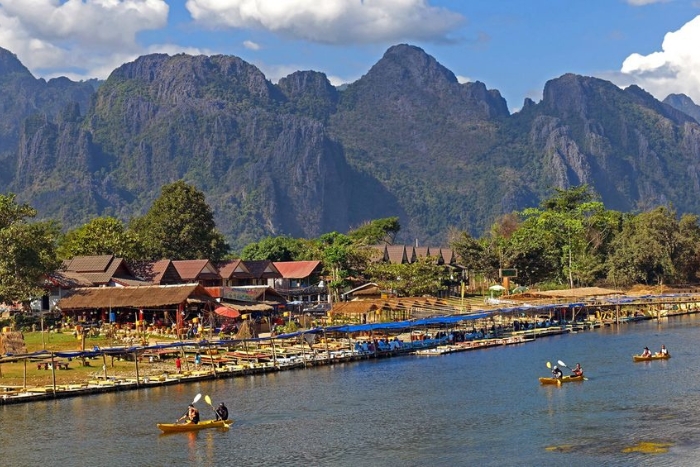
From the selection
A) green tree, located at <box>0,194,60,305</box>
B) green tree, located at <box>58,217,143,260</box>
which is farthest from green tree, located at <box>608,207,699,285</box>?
green tree, located at <box>0,194,60,305</box>

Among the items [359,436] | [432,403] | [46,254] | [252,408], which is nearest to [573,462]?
[359,436]

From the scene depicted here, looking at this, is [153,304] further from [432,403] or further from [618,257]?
[618,257]

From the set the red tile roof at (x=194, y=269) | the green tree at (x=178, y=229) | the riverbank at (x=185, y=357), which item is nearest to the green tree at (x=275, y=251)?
the green tree at (x=178, y=229)

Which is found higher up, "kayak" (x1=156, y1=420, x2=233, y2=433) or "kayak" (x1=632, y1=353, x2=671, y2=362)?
"kayak" (x1=156, y1=420, x2=233, y2=433)

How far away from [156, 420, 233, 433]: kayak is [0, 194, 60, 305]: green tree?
113ft

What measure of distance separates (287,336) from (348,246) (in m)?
54.7

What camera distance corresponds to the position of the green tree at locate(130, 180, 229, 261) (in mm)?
123250

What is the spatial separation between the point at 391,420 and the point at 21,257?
41.0 m

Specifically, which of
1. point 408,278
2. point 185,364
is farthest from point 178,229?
point 185,364

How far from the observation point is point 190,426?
165 ft

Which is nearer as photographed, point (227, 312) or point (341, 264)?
point (227, 312)

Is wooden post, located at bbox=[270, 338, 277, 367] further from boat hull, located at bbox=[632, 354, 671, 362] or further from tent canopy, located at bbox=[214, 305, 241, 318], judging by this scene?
boat hull, located at bbox=[632, 354, 671, 362]

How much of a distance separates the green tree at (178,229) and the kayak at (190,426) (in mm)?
73023

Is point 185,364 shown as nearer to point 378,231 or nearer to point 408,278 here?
point 408,278
